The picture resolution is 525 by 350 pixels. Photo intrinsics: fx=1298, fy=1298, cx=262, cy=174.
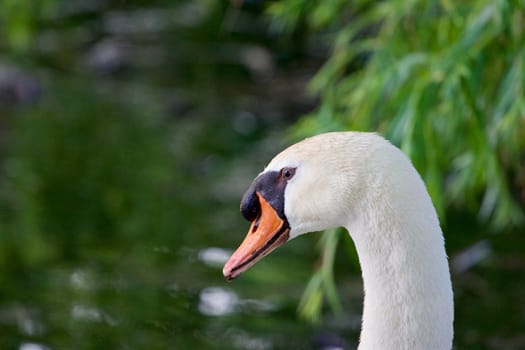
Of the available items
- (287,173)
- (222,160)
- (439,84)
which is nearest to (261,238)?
(287,173)

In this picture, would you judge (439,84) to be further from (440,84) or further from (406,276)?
(406,276)

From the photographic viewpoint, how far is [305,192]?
103 inches

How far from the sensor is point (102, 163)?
7.64 metres

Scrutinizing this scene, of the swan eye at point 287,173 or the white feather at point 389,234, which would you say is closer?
the white feather at point 389,234

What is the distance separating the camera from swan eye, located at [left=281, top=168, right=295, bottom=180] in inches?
104

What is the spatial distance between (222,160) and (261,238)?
490 cm

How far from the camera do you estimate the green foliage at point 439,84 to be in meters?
3.83

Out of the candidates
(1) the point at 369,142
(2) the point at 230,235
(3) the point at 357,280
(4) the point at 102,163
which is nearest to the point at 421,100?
(1) the point at 369,142

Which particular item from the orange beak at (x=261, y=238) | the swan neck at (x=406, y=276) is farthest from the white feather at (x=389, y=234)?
the orange beak at (x=261, y=238)

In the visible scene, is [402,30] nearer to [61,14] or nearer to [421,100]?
[421,100]

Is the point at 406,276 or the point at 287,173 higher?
the point at 287,173

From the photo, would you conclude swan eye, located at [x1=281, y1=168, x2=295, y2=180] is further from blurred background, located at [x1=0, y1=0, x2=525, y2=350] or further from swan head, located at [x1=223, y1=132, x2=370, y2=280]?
blurred background, located at [x1=0, y1=0, x2=525, y2=350]

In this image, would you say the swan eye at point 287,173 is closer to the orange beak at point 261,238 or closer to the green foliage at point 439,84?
the orange beak at point 261,238

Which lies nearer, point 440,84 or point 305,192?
point 305,192
